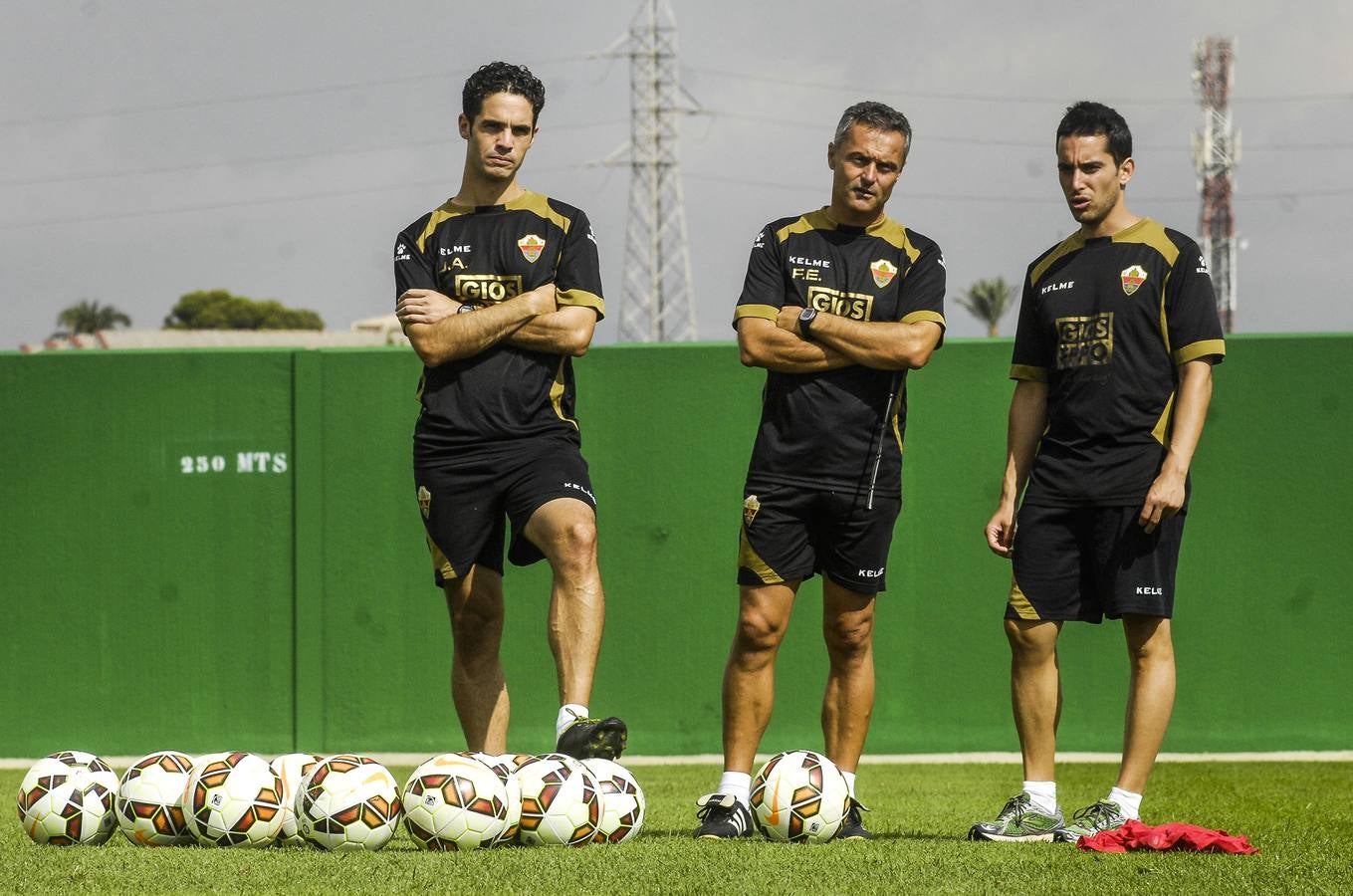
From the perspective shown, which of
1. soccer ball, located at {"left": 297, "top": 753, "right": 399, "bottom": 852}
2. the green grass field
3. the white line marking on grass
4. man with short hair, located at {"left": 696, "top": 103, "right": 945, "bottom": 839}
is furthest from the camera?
the white line marking on grass

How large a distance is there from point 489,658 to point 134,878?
1.83 meters

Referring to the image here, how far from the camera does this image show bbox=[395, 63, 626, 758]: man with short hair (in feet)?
17.8

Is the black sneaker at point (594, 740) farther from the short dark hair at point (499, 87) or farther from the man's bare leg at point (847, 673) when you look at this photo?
the short dark hair at point (499, 87)

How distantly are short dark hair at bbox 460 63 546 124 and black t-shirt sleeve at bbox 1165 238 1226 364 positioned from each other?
227 cm

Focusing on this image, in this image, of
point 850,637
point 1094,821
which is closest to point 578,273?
point 850,637

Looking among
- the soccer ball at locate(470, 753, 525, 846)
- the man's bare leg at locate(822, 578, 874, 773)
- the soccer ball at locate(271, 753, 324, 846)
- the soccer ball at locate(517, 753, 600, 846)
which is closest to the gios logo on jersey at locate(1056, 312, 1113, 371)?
the man's bare leg at locate(822, 578, 874, 773)

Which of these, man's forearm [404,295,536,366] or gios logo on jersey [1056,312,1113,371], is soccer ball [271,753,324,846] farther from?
gios logo on jersey [1056,312,1113,371]

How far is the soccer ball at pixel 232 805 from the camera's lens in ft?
15.6

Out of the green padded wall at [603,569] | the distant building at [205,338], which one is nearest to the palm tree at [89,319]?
the distant building at [205,338]

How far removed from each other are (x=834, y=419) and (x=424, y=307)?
A: 146 cm

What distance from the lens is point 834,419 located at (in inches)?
207

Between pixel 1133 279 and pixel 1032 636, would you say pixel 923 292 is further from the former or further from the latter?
pixel 1032 636

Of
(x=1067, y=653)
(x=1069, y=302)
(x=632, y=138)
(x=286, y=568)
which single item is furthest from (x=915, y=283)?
(x=632, y=138)

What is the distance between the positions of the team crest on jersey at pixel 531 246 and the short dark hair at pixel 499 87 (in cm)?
41
